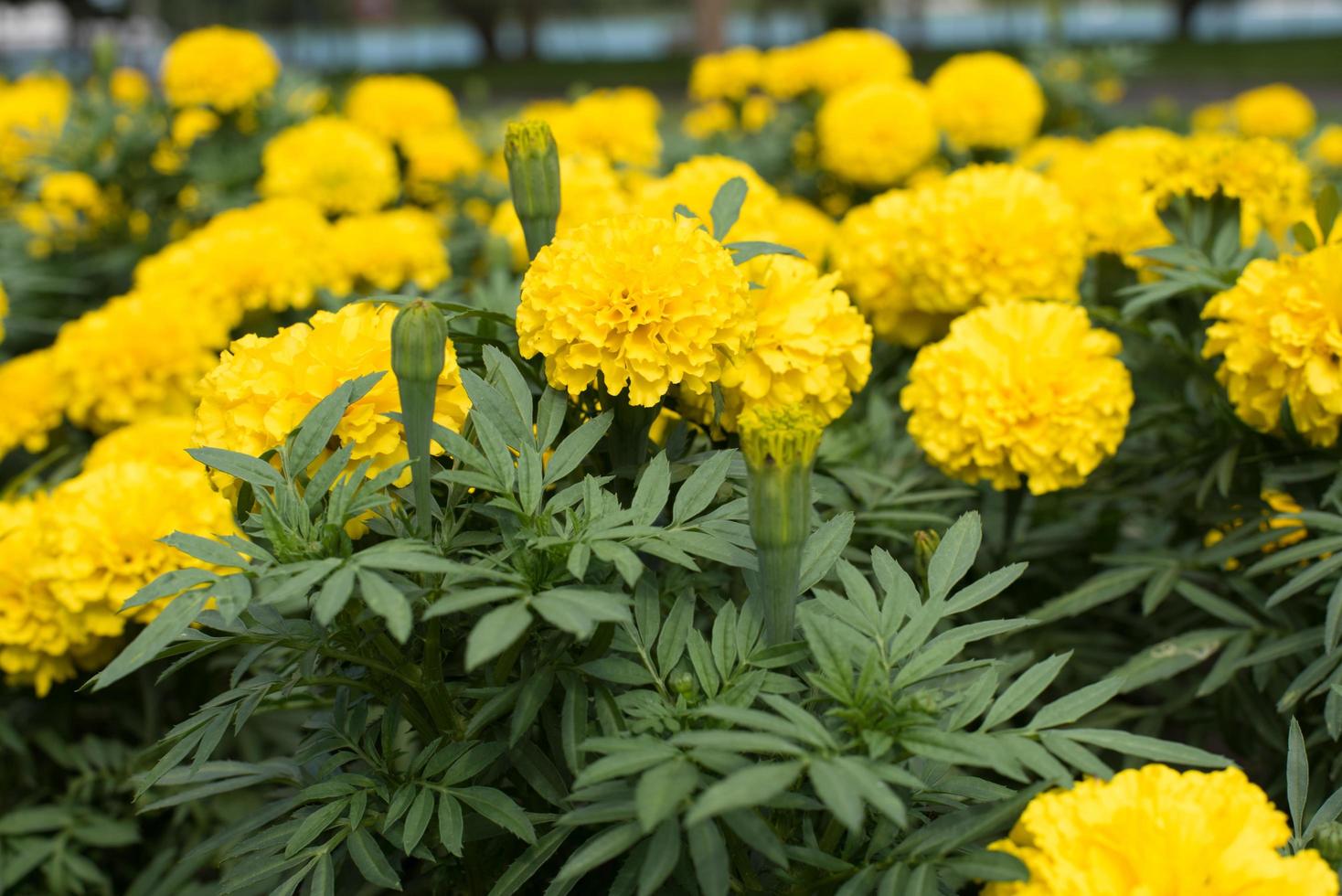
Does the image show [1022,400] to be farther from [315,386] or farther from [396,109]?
[396,109]

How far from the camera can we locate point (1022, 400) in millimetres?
1330

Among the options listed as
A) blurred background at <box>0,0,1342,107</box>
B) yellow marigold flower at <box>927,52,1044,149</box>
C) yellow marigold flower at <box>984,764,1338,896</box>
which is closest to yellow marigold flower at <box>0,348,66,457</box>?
yellow marigold flower at <box>984,764,1338,896</box>

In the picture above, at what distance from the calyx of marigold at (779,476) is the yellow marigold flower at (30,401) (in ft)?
5.14

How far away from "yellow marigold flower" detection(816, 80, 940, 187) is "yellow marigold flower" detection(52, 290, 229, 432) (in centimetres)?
132

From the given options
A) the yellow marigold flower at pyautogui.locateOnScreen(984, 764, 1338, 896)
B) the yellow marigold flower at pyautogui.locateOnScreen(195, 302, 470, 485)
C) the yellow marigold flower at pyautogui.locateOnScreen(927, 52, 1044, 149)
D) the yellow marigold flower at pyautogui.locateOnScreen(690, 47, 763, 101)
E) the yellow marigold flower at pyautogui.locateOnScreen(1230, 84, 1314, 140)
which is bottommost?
the yellow marigold flower at pyautogui.locateOnScreen(984, 764, 1338, 896)

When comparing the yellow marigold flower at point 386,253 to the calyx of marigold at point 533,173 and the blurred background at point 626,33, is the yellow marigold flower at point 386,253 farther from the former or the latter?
the blurred background at point 626,33

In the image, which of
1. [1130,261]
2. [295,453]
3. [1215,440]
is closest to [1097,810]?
[295,453]

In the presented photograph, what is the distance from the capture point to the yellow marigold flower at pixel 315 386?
932 mm

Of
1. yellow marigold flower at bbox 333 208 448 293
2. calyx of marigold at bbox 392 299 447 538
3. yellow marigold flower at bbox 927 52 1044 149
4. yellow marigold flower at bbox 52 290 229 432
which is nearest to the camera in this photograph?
calyx of marigold at bbox 392 299 447 538

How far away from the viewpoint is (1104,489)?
1.59m

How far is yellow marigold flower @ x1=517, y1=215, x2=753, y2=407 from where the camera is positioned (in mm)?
939

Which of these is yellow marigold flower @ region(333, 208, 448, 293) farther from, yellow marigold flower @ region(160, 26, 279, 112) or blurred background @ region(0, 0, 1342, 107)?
blurred background @ region(0, 0, 1342, 107)

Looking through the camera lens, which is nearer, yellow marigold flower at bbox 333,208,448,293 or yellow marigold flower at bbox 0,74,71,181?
yellow marigold flower at bbox 333,208,448,293

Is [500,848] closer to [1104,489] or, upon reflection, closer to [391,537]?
[391,537]
